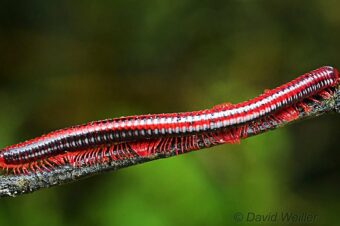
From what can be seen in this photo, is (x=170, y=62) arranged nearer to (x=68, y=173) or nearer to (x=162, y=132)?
(x=162, y=132)

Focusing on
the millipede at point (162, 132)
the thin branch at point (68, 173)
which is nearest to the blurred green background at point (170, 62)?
the millipede at point (162, 132)

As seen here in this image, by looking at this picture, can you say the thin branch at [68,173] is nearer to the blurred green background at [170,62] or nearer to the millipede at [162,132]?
the millipede at [162,132]

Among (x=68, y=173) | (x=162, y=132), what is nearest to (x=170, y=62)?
(x=162, y=132)

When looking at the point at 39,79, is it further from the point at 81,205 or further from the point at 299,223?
the point at 299,223

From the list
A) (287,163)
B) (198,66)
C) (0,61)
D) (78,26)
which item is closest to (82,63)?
(78,26)

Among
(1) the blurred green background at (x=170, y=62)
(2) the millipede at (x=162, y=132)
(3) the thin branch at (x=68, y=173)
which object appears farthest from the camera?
(1) the blurred green background at (x=170, y=62)

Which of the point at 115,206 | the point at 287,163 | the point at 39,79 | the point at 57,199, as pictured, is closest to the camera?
the point at 115,206
